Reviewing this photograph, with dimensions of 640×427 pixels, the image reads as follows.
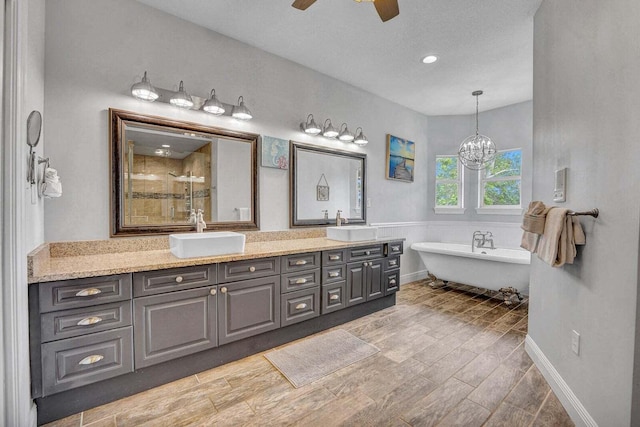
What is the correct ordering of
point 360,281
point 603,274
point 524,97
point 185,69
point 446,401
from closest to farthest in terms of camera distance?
point 603,274, point 446,401, point 185,69, point 360,281, point 524,97

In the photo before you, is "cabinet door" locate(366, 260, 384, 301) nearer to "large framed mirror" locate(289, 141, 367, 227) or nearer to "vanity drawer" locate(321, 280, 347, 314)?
"vanity drawer" locate(321, 280, 347, 314)

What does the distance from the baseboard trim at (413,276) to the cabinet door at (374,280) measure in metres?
1.29

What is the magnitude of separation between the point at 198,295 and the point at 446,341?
215cm

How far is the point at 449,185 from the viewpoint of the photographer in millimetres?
4918

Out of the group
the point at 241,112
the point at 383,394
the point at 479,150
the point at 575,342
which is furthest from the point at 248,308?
the point at 479,150

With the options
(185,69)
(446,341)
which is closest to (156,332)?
(185,69)

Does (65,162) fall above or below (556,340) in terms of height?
above

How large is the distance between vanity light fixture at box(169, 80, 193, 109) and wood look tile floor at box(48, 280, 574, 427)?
6.78 ft

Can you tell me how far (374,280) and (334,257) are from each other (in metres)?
0.69

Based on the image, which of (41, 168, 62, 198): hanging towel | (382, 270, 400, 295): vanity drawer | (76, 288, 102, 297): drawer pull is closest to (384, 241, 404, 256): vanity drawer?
(382, 270, 400, 295): vanity drawer

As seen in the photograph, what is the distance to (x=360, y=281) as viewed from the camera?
10.1ft

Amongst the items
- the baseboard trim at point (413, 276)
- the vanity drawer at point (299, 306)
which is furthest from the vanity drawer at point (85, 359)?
the baseboard trim at point (413, 276)

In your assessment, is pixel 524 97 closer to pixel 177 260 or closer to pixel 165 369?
pixel 177 260

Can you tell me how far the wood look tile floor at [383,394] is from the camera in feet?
5.29
